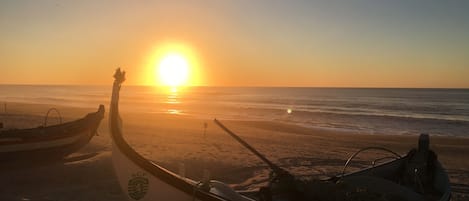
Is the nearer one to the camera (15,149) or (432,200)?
(432,200)

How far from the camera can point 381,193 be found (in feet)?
22.1

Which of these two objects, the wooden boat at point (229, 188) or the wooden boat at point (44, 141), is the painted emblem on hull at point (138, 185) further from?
the wooden boat at point (44, 141)

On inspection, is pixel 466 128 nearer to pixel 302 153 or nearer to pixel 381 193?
pixel 302 153

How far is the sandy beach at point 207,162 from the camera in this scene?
10508 mm

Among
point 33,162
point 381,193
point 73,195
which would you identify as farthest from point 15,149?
point 381,193

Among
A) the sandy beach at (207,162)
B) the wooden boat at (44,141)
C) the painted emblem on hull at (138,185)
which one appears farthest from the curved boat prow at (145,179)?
the wooden boat at (44,141)

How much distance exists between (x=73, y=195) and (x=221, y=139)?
11.5m

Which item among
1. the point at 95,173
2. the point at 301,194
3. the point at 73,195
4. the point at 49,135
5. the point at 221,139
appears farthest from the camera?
the point at 221,139

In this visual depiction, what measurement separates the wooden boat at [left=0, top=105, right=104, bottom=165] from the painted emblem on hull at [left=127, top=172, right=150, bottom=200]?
6.61 m

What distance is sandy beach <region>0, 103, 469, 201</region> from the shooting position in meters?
10.5

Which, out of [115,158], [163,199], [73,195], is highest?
[115,158]

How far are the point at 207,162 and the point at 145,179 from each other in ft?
25.2

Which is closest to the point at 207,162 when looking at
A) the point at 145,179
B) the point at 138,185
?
the point at 138,185

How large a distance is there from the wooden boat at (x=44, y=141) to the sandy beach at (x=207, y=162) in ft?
1.08
